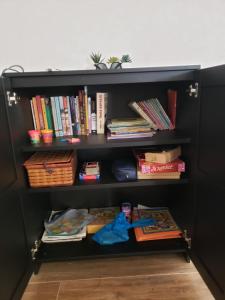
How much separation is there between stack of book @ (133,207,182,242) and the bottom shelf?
28 millimetres

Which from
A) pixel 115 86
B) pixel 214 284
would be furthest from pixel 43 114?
pixel 214 284

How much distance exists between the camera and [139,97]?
1344 millimetres

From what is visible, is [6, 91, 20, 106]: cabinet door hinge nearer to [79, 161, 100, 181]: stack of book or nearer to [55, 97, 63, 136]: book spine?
[55, 97, 63, 136]: book spine

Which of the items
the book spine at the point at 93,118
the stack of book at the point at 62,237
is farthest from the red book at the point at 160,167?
the stack of book at the point at 62,237

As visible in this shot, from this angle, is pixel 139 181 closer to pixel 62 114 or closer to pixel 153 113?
pixel 153 113

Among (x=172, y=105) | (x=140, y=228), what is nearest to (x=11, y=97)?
Answer: (x=172, y=105)

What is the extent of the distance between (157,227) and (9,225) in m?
0.84

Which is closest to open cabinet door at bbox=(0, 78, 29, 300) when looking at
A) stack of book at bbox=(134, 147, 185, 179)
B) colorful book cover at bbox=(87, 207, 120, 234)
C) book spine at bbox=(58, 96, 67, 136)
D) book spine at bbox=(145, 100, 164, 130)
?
book spine at bbox=(58, 96, 67, 136)

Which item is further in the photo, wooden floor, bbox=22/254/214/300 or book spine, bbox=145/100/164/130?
book spine, bbox=145/100/164/130

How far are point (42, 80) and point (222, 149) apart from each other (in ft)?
2.70

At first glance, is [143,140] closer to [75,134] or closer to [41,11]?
[75,134]

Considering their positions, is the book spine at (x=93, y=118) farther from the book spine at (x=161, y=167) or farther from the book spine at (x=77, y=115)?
the book spine at (x=161, y=167)

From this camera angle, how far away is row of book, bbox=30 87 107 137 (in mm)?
1196

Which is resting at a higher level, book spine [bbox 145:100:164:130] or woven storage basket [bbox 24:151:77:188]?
book spine [bbox 145:100:164:130]
